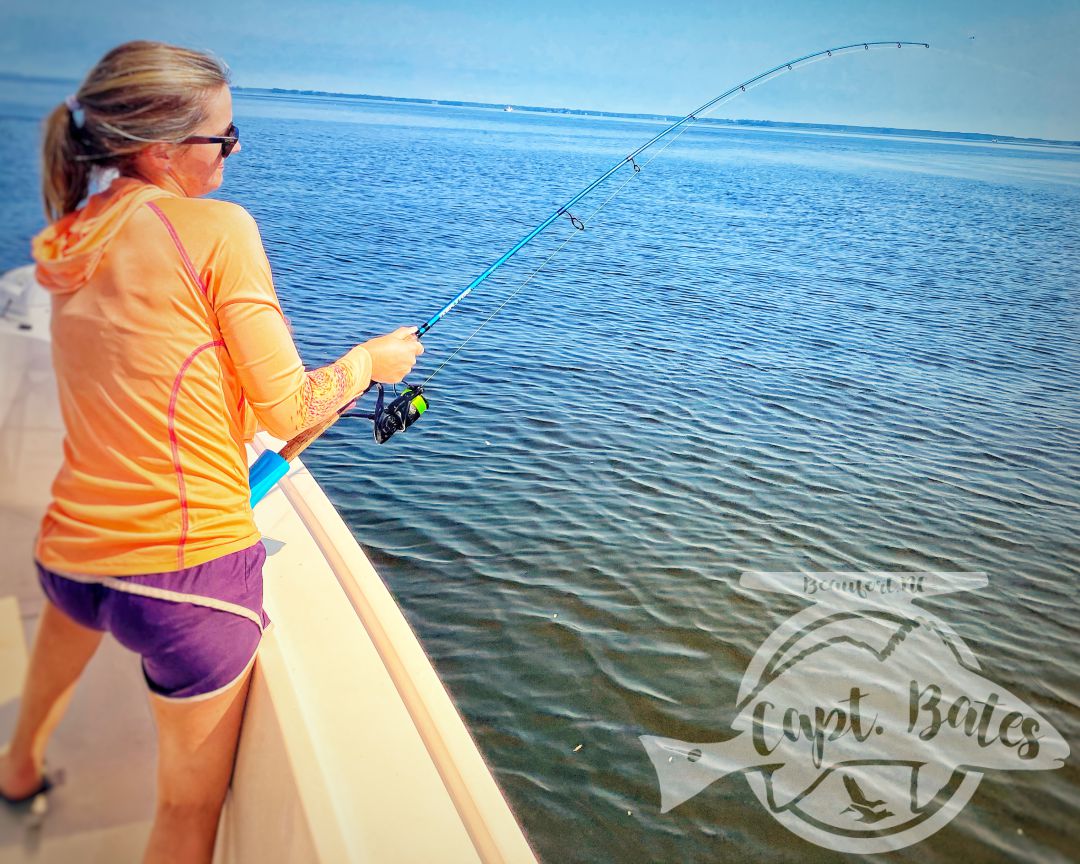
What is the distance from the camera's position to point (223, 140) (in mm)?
1142

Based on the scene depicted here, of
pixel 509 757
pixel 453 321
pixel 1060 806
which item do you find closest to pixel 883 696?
pixel 1060 806

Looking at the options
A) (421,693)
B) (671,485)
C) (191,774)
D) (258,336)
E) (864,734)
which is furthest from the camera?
(671,485)

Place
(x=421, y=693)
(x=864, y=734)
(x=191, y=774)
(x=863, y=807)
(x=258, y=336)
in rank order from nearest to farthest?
1. (x=258, y=336)
2. (x=191, y=774)
3. (x=421, y=693)
4. (x=863, y=807)
5. (x=864, y=734)

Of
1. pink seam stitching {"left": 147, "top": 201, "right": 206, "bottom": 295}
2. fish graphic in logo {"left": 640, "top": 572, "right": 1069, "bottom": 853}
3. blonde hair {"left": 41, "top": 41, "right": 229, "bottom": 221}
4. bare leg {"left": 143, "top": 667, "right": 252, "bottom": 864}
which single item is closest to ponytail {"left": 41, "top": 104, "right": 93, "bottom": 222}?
blonde hair {"left": 41, "top": 41, "right": 229, "bottom": 221}

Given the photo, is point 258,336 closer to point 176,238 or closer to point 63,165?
point 176,238

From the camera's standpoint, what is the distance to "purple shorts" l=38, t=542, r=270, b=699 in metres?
1.09

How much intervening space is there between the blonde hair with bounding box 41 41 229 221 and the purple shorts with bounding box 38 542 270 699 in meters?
0.49

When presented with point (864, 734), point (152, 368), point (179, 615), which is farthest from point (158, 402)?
point (864, 734)

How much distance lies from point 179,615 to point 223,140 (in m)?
0.66

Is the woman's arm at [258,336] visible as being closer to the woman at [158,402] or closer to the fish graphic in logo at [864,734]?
the woman at [158,402]

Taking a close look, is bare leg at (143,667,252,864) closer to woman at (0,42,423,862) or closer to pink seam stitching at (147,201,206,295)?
woman at (0,42,423,862)

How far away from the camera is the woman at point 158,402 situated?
3.32ft

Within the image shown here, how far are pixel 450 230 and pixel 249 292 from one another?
13876mm

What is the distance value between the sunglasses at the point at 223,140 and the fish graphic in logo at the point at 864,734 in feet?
8.38
